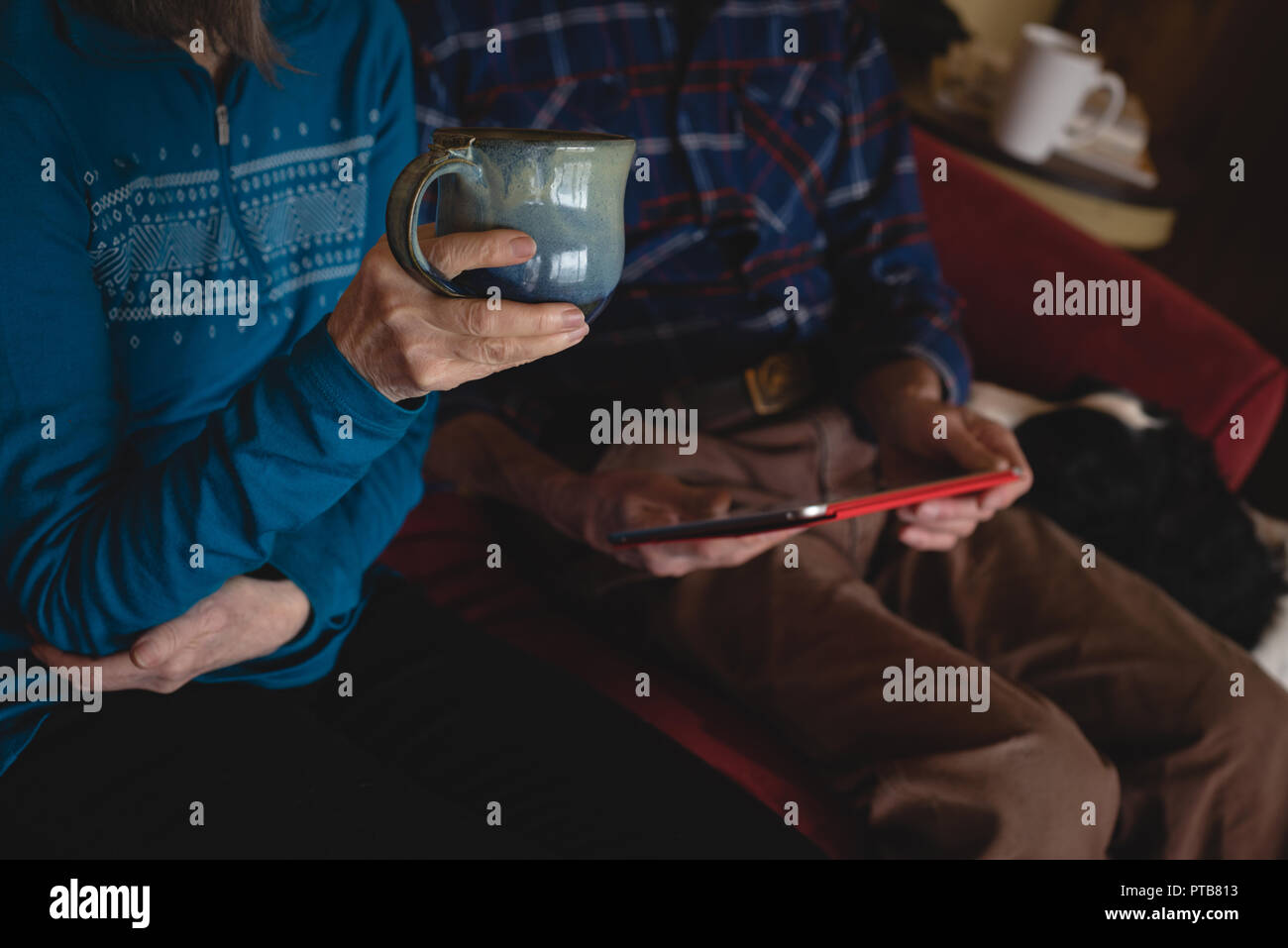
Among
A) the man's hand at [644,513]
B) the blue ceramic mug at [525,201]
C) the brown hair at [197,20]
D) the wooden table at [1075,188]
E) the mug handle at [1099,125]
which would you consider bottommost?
the man's hand at [644,513]

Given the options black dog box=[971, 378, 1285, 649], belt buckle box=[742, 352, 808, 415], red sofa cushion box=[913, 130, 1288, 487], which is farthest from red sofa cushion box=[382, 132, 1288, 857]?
belt buckle box=[742, 352, 808, 415]

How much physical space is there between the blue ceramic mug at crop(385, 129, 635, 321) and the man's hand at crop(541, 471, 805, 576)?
38 cm

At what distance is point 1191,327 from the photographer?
3.99 ft

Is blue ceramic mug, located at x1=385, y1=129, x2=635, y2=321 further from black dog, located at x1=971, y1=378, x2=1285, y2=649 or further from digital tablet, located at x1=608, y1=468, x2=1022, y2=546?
black dog, located at x1=971, y1=378, x2=1285, y2=649

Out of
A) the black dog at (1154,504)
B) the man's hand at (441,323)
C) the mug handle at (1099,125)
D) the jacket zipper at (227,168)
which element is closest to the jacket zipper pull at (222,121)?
the jacket zipper at (227,168)

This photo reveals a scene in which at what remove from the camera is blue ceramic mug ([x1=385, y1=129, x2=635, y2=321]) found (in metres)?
0.41

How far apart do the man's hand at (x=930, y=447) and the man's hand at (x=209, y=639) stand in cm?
59

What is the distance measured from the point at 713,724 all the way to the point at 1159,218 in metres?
1.42

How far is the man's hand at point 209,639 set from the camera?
1.98 feet

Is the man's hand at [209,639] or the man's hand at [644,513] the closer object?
the man's hand at [209,639]

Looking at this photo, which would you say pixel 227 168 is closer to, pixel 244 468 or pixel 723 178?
pixel 244 468

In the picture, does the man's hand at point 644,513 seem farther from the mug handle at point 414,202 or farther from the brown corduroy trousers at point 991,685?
the mug handle at point 414,202

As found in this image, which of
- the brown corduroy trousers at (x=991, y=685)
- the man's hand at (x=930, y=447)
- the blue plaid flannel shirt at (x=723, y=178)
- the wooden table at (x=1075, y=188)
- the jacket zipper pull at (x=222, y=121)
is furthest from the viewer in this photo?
the wooden table at (x=1075, y=188)
